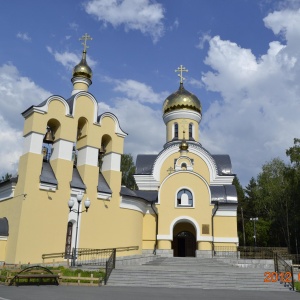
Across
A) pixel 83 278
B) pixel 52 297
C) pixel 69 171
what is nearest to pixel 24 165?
pixel 69 171

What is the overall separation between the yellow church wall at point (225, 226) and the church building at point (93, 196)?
0.20 feet

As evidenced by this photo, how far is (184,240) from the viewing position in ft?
77.6

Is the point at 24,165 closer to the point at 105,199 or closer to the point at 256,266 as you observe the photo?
the point at 105,199

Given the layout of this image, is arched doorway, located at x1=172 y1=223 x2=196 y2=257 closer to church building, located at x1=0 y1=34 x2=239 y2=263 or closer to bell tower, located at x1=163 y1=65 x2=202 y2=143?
church building, located at x1=0 y1=34 x2=239 y2=263

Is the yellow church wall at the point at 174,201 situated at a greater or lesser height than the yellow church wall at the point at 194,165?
lesser

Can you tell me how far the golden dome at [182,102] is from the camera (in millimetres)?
29266

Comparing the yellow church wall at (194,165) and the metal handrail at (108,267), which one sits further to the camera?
the yellow church wall at (194,165)

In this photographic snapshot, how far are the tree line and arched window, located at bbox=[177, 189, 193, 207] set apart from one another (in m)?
10.2

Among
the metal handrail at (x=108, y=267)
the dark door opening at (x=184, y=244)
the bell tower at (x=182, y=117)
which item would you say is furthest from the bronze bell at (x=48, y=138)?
the bell tower at (x=182, y=117)

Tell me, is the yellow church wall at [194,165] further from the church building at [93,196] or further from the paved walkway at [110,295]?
the paved walkway at [110,295]

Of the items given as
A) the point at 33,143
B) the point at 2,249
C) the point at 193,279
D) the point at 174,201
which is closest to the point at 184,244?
the point at 174,201

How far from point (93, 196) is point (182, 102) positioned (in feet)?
46.5

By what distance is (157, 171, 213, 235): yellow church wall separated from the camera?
2130 centimetres

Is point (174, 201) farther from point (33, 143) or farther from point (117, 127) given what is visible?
point (33, 143)
